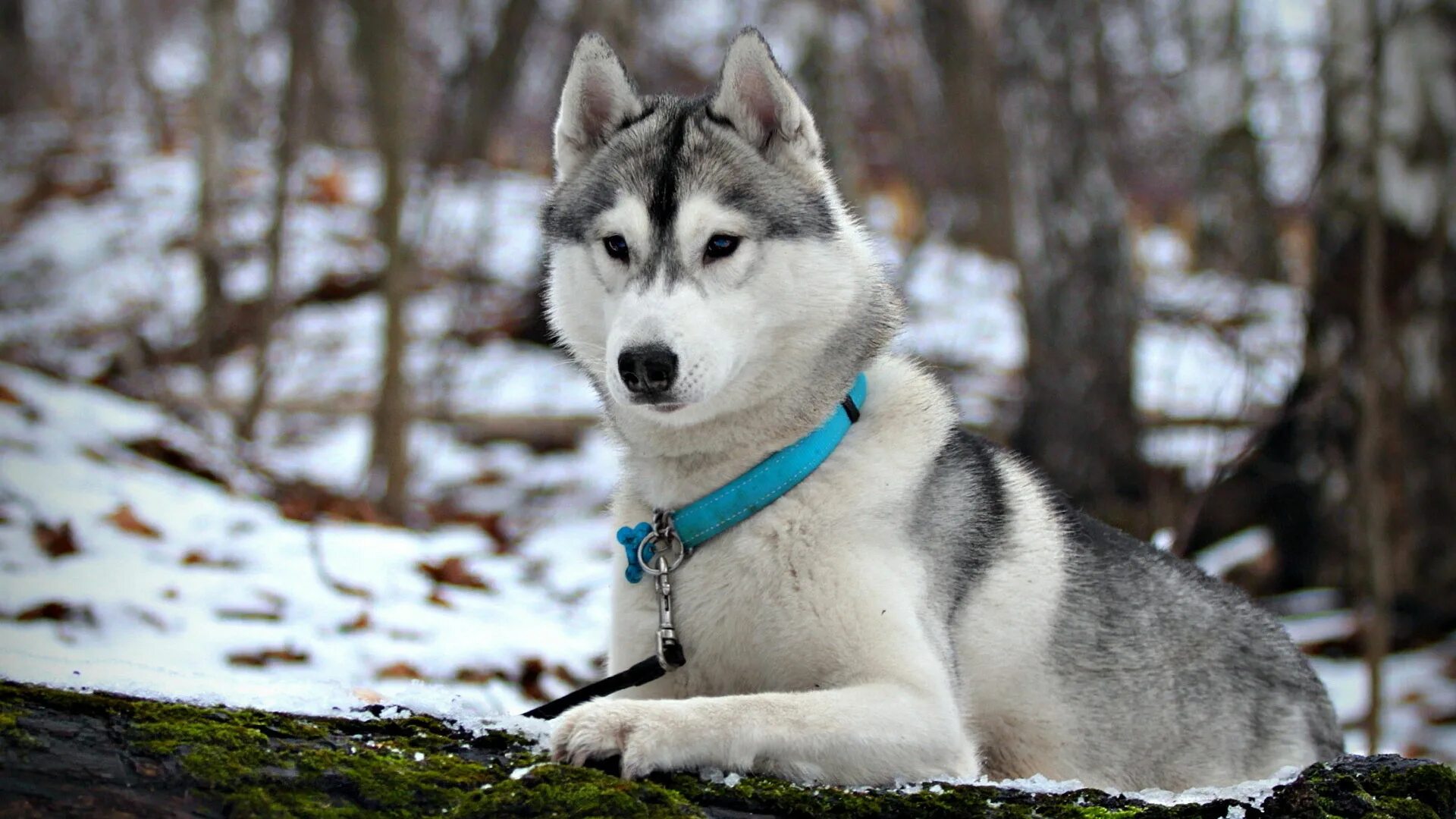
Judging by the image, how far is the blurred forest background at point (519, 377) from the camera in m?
4.94

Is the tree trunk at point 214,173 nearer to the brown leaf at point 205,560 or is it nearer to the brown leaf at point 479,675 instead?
the brown leaf at point 205,560

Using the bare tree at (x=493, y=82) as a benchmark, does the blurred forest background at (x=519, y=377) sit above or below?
below

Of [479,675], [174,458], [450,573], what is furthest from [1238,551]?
[174,458]

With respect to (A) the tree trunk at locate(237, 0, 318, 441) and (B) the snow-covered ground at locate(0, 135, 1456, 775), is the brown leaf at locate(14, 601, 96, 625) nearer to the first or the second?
(B) the snow-covered ground at locate(0, 135, 1456, 775)

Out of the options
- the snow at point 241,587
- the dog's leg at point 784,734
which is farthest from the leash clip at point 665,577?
the snow at point 241,587

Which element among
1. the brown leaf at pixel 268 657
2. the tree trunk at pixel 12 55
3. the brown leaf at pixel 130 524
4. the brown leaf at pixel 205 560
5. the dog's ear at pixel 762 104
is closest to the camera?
the dog's ear at pixel 762 104

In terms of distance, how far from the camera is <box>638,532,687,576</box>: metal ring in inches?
104

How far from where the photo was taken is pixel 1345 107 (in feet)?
21.3

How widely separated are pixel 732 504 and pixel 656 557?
215mm

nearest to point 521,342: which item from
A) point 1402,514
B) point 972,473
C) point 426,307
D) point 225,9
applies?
point 426,307

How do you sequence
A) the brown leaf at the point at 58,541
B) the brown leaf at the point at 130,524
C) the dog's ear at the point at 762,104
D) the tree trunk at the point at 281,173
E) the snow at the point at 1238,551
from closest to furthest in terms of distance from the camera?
the dog's ear at the point at 762,104 → the brown leaf at the point at 58,541 → the brown leaf at the point at 130,524 → the snow at the point at 1238,551 → the tree trunk at the point at 281,173

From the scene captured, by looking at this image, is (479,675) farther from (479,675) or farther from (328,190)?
(328,190)

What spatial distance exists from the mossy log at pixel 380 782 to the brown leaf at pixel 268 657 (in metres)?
2.28

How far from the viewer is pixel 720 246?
2805mm
